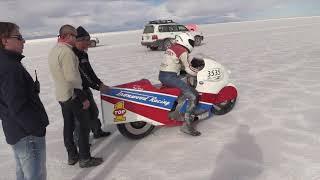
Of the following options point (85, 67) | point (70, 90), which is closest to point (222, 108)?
point (85, 67)

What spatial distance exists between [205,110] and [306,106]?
2304 mm

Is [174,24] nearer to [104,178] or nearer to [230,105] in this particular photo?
[230,105]

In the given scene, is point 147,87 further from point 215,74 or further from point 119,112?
point 215,74

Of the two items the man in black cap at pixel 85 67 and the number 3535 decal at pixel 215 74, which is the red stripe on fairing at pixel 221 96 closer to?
the number 3535 decal at pixel 215 74

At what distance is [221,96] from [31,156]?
168 inches

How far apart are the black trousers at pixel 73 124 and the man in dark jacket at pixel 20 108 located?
1323 millimetres

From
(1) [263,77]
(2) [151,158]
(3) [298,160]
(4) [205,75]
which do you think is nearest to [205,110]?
(4) [205,75]

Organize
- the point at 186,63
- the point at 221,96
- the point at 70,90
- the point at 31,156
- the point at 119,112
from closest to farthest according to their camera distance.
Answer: the point at 31,156 < the point at 70,90 < the point at 119,112 < the point at 186,63 < the point at 221,96

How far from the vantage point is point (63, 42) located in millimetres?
4215

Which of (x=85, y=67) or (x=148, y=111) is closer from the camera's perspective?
(x=85, y=67)

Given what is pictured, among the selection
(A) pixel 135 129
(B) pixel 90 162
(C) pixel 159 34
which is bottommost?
(B) pixel 90 162

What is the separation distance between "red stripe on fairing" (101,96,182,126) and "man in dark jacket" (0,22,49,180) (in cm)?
238

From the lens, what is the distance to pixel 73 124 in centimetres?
492

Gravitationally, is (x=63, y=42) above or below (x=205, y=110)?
above
